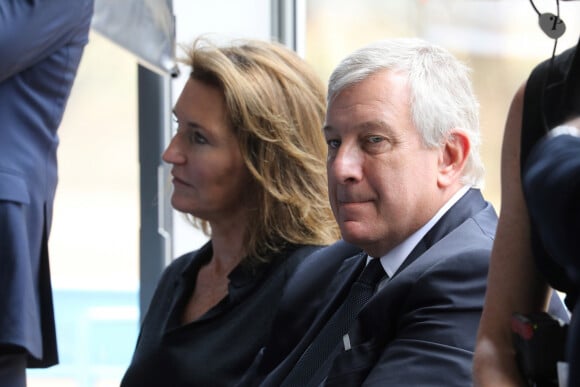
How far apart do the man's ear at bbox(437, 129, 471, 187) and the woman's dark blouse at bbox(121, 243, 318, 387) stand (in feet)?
1.74

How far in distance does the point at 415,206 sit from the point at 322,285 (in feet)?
0.87

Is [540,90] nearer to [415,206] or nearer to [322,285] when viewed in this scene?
[415,206]

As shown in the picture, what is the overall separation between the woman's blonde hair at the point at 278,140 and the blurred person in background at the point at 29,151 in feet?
1.23

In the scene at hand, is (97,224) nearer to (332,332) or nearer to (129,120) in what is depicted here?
(129,120)

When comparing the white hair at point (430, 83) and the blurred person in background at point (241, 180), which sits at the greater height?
the white hair at point (430, 83)

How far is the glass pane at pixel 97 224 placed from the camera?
405 centimetres

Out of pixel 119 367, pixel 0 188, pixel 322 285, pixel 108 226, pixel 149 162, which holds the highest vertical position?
pixel 0 188

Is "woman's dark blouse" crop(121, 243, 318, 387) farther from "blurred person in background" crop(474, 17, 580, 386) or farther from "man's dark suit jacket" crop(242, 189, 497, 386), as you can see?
"blurred person in background" crop(474, 17, 580, 386)

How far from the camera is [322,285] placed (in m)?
2.09

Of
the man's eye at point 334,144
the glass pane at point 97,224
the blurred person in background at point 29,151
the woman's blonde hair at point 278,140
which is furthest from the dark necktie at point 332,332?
the glass pane at point 97,224

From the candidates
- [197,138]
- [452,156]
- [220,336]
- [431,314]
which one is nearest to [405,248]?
[452,156]

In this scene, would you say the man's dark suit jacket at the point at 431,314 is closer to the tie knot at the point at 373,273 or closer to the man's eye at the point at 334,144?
the tie knot at the point at 373,273

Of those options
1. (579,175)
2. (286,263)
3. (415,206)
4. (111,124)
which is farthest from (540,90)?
(111,124)

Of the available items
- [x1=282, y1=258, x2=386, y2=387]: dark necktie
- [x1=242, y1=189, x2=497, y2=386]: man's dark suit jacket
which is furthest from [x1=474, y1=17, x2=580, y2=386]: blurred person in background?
[x1=282, y1=258, x2=386, y2=387]: dark necktie
